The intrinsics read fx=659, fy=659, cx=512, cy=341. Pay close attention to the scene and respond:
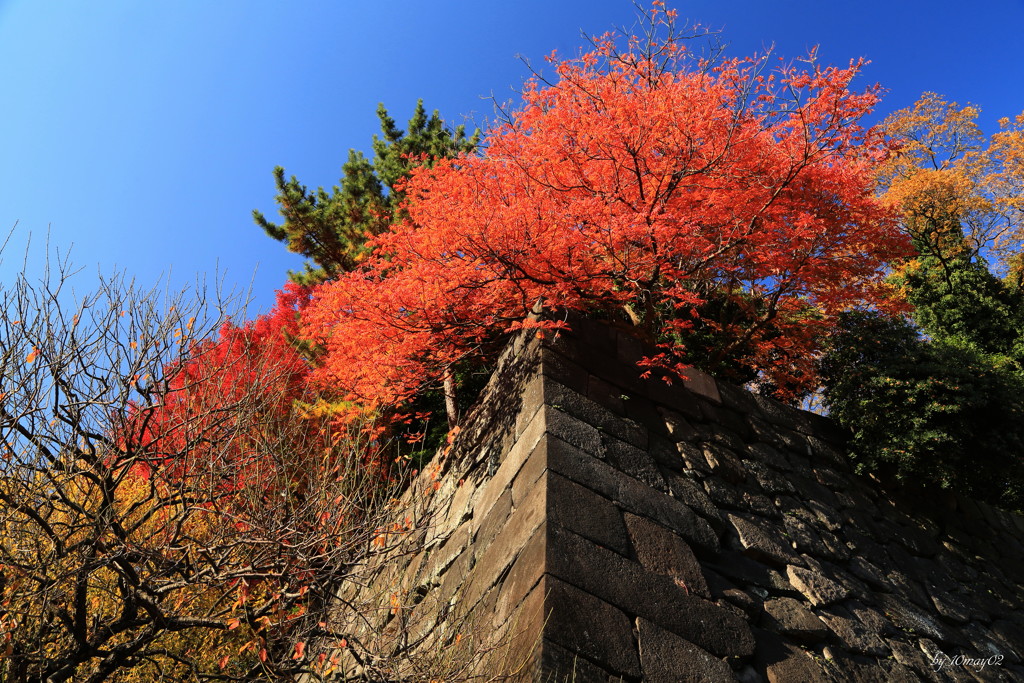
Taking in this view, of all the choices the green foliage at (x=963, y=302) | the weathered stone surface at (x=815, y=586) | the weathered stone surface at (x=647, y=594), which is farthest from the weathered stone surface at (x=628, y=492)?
the green foliage at (x=963, y=302)

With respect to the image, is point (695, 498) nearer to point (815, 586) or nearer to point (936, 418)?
point (815, 586)

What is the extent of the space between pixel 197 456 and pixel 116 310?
1.47 metres

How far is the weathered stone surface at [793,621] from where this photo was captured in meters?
4.56

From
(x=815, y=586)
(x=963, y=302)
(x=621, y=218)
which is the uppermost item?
(x=963, y=302)

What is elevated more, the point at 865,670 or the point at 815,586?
the point at 815,586

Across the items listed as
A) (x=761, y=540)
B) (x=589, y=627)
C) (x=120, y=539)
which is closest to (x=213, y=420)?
(x=120, y=539)

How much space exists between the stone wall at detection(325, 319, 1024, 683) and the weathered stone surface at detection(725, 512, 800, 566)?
0.02 meters

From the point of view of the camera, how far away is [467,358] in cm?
842

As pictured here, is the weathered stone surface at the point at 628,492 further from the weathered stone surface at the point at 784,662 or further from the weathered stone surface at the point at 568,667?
the weathered stone surface at the point at 568,667

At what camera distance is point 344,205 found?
39.7ft

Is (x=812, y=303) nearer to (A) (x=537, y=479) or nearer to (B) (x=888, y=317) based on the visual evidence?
(B) (x=888, y=317)

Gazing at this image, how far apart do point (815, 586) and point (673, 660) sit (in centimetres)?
180

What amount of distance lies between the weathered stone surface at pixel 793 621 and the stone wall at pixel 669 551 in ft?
0.05

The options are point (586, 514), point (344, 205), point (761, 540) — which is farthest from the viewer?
point (344, 205)
